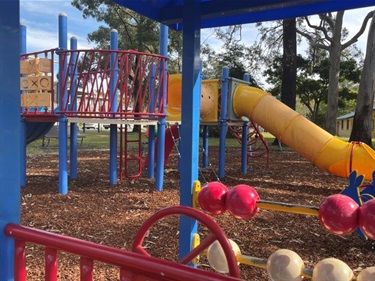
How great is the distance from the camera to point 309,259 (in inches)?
126

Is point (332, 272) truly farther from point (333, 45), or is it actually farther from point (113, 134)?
point (333, 45)

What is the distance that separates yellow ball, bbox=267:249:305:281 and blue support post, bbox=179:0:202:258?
56 centimetres

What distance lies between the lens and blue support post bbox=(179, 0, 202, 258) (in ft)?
7.05

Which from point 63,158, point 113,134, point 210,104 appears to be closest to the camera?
point 63,158

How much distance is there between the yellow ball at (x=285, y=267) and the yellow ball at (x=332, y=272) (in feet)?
0.42

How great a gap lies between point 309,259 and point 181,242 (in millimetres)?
1510

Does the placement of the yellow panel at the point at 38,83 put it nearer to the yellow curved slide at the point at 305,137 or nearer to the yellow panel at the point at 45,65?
the yellow panel at the point at 45,65

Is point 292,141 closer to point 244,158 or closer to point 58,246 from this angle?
point 244,158

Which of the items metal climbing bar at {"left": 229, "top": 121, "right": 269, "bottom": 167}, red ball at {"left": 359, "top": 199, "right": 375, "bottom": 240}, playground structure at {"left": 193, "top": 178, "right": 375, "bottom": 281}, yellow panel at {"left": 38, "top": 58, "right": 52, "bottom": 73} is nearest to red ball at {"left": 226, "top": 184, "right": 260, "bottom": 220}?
playground structure at {"left": 193, "top": 178, "right": 375, "bottom": 281}

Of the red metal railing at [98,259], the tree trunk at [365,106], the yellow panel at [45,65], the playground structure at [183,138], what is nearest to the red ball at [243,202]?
the playground structure at [183,138]

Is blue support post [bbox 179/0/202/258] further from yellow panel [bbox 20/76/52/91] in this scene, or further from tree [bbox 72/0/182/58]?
tree [bbox 72/0/182/58]

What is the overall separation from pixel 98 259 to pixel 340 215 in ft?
3.50

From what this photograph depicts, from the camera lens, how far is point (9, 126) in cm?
136

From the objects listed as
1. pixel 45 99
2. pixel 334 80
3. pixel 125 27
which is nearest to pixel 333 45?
pixel 334 80
